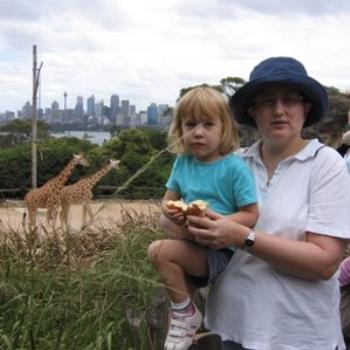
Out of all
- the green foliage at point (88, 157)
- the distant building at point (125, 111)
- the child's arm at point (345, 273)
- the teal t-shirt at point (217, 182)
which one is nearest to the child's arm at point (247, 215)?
the teal t-shirt at point (217, 182)

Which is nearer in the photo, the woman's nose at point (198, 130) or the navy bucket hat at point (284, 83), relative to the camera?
the navy bucket hat at point (284, 83)

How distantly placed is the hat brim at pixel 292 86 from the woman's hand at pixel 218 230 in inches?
15.4

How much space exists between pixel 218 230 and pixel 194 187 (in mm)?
406

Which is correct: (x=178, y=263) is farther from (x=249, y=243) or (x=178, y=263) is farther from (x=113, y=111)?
(x=113, y=111)

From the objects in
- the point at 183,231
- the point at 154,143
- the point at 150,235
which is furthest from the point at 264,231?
the point at 154,143

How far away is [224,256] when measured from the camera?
2262 mm

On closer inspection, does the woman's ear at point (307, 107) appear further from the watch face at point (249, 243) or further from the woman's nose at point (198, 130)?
the watch face at point (249, 243)

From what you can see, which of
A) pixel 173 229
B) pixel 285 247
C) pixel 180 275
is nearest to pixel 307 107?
pixel 285 247

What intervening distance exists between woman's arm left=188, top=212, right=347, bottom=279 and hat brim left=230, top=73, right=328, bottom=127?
39 centimetres

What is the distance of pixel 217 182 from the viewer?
2375 millimetres

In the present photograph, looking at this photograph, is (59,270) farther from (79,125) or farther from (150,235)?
(79,125)

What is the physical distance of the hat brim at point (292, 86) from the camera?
2.10 m

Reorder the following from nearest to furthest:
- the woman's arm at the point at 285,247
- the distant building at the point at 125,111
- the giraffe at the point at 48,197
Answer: the woman's arm at the point at 285,247 < the giraffe at the point at 48,197 < the distant building at the point at 125,111

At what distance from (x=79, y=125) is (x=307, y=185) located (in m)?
17.3
